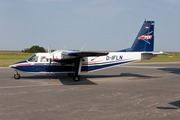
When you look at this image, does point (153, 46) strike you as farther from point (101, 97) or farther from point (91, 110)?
point (91, 110)

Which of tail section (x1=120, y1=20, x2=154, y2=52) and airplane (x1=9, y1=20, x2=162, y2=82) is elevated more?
tail section (x1=120, y1=20, x2=154, y2=52)

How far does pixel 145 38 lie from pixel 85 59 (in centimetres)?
703

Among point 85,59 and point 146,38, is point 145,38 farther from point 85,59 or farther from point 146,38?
point 85,59

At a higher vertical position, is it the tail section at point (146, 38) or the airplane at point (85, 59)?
the tail section at point (146, 38)

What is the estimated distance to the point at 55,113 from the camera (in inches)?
301

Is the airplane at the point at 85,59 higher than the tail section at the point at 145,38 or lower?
lower

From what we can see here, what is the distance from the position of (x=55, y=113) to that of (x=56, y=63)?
1016cm

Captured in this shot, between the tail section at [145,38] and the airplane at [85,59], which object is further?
the tail section at [145,38]

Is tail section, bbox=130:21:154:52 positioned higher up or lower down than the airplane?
higher up

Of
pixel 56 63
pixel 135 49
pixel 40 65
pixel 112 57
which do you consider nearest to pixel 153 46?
pixel 135 49

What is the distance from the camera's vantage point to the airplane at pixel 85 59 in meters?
16.7

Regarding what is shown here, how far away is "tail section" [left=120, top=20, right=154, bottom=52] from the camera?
1958cm

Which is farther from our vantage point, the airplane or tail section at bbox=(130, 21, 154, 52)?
tail section at bbox=(130, 21, 154, 52)

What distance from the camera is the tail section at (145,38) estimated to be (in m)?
19.6
